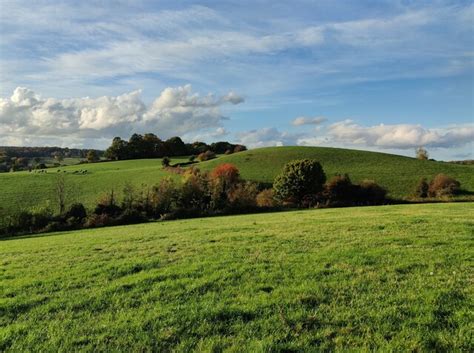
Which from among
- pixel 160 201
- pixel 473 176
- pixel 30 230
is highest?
pixel 473 176

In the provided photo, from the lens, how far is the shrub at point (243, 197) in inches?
2033

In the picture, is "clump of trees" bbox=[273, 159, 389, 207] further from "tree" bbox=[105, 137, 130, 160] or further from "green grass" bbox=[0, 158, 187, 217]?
"tree" bbox=[105, 137, 130, 160]

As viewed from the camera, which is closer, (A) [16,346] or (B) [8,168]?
(A) [16,346]

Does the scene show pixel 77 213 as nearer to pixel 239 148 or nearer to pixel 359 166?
pixel 359 166

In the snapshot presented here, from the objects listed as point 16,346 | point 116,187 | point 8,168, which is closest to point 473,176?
point 116,187

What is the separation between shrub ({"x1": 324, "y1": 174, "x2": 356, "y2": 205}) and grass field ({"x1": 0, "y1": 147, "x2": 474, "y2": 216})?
26.7 ft

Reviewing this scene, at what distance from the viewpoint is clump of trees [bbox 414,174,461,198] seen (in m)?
58.3

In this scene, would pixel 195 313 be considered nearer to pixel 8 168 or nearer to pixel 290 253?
pixel 290 253

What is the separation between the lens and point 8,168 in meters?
→ 113

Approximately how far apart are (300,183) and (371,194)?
439 inches

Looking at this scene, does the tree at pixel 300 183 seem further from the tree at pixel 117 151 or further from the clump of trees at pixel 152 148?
the tree at pixel 117 151

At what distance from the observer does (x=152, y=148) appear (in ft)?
437

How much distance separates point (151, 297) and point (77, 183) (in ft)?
259

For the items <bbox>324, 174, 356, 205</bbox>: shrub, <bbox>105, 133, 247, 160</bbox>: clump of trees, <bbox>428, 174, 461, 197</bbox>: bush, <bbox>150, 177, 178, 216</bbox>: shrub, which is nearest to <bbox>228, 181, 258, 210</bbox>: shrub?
<bbox>150, 177, 178, 216</bbox>: shrub
